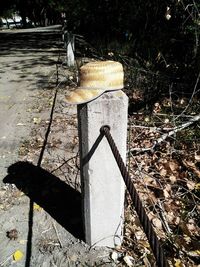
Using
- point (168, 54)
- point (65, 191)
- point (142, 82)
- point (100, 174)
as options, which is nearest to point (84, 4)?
point (168, 54)

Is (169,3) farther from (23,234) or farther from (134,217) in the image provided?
(23,234)

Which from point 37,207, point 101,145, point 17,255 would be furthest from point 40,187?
point 101,145

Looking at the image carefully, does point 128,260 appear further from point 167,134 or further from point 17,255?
point 167,134

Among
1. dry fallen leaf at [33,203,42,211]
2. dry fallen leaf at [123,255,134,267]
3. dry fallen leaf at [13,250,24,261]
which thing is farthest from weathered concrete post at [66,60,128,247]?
dry fallen leaf at [33,203,42,211]

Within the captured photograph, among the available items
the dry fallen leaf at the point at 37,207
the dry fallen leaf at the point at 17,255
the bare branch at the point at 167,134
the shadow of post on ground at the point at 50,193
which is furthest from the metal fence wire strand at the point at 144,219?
the bare branch at the point at 167,134

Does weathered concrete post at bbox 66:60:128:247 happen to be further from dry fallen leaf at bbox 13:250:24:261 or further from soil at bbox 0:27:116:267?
dry fallen leaf at bbox 13:250:24:261

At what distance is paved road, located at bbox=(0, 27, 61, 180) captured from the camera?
455 centimetres

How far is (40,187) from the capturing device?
11.3 feet

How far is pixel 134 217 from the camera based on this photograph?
9.75 feet

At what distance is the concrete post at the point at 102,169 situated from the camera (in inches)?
80.6

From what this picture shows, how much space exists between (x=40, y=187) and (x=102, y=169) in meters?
1.42

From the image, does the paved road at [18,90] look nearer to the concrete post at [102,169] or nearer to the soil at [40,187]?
the soil at [40,187]

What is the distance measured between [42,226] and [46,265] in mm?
456

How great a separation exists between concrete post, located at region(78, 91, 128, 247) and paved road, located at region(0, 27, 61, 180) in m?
1.75
